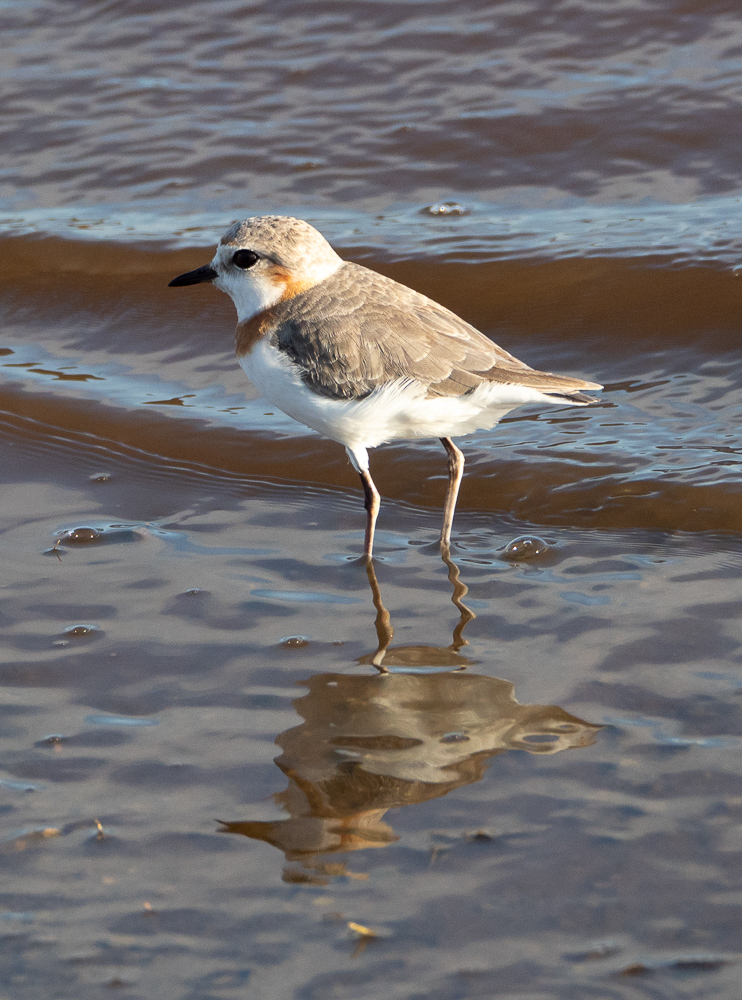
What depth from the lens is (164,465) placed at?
6.01 meters

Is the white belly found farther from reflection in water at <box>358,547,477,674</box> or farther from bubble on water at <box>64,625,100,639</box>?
bubble on water at <box>64,625,100,639</box>

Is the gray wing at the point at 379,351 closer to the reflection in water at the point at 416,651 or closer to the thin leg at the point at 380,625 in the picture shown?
the thin leg at the point at 380,625

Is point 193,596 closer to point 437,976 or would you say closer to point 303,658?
point 303,658

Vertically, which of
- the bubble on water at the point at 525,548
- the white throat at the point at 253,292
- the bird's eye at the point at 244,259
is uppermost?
the bird's eye at the point at 244,259

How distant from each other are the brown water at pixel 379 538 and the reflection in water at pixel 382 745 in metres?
0.01

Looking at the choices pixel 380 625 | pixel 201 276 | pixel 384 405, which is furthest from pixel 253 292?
pixel 380 625

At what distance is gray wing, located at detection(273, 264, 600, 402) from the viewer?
469cm

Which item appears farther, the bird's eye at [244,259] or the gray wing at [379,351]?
the bird's eye at [244,259]

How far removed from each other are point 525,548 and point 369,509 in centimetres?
71

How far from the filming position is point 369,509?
505 centimetres

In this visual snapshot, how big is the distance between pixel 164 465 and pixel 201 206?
3.47 metres

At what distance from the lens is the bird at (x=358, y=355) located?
469 centimetres

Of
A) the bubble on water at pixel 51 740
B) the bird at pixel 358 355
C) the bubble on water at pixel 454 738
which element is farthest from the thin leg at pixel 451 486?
the bubble on water at pixel 51 740

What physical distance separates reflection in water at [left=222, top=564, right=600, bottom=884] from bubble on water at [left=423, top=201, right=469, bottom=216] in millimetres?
4875
